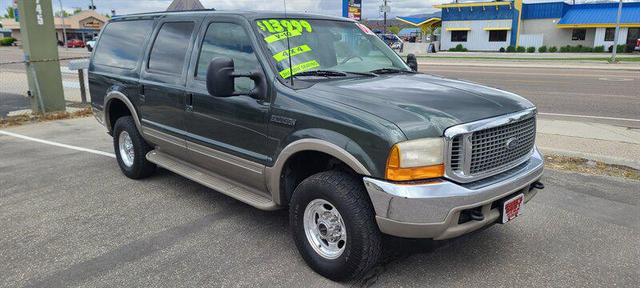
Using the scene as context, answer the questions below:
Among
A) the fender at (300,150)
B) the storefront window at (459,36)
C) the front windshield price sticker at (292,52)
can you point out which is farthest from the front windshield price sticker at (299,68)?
the storefront window at (459,36)

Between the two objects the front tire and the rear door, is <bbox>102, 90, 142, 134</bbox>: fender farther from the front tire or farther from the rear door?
the front tire

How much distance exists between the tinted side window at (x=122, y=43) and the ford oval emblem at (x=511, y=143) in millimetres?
3729

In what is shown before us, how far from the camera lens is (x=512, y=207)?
3262 mm

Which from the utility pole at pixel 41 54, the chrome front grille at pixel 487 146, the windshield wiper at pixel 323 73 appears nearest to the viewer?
the chrome front grille at pixel 487 146

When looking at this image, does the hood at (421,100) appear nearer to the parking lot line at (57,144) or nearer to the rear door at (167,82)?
the rear door at (167,82)

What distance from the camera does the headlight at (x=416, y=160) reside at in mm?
2871

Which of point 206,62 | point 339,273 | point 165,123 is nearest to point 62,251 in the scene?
point 165,123

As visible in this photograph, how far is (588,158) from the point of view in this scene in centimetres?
639

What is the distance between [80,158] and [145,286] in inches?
158

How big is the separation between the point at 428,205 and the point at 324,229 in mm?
855

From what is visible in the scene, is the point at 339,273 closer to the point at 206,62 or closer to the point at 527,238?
the point at 527,238

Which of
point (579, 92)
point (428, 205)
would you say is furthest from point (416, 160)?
point (579, 92)

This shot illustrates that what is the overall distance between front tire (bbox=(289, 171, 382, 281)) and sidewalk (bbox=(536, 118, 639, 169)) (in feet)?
14.7

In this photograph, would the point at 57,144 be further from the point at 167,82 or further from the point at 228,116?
the point at 228,116
